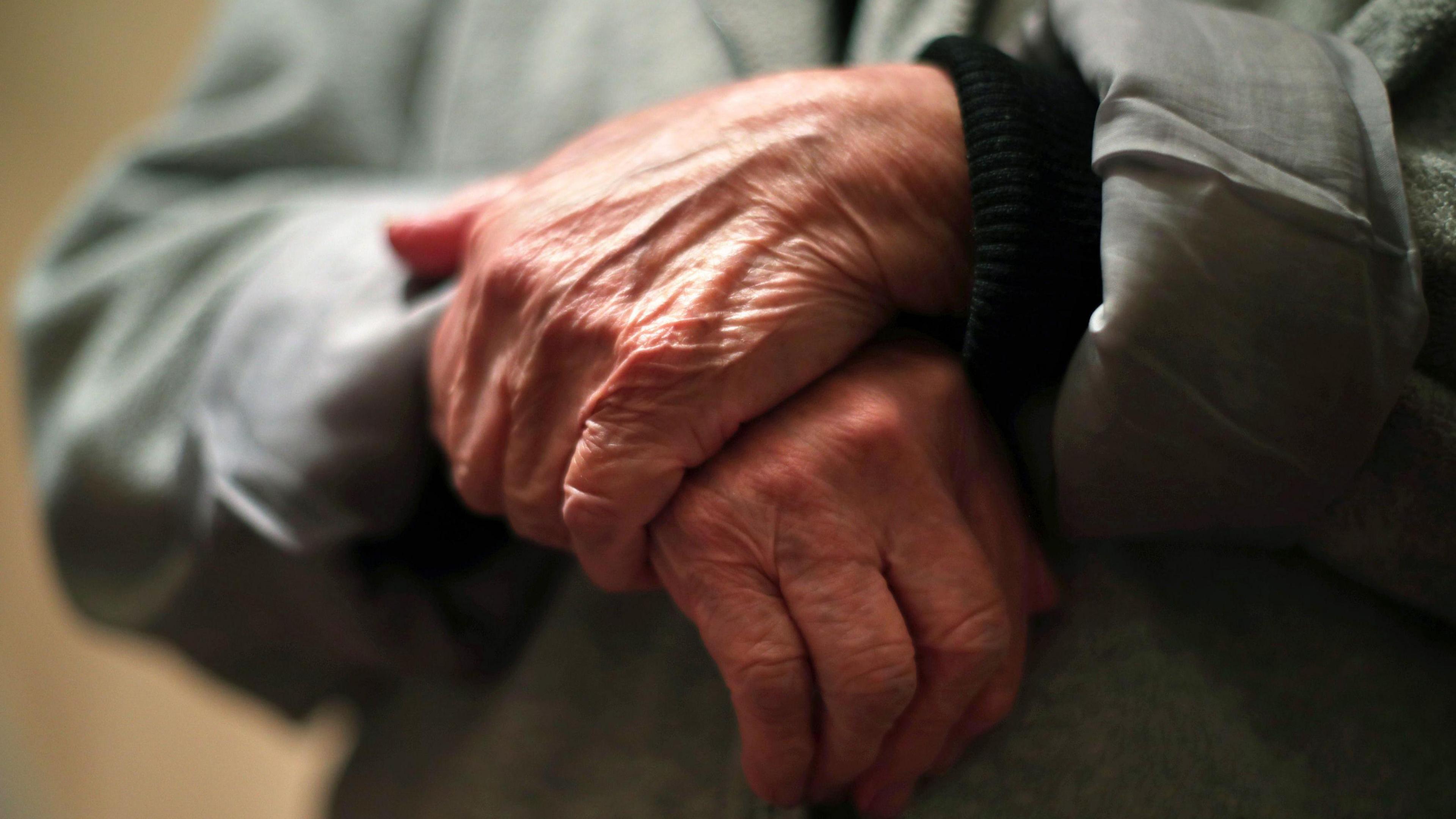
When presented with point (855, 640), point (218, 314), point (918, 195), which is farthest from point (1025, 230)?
point (218, 314)

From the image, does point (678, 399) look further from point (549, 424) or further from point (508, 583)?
point (508, 583)

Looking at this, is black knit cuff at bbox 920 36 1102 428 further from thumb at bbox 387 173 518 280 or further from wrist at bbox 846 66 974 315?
thumb at bbox 387 173 518 280

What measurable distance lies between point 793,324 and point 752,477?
0.06 metres

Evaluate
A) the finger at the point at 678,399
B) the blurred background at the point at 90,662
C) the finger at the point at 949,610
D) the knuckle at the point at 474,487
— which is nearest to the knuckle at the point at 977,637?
the finger at the point at 949,610

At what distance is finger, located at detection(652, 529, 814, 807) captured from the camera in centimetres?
31

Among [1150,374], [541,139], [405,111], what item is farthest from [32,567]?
[1150,374]

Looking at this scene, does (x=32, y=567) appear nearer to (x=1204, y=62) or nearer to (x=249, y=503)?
(x=249, y=503)

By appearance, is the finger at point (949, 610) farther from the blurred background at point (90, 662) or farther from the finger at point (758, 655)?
the blurred background at point (90, 662)

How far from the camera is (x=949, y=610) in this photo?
312 millimetres

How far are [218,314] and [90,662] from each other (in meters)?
1.23

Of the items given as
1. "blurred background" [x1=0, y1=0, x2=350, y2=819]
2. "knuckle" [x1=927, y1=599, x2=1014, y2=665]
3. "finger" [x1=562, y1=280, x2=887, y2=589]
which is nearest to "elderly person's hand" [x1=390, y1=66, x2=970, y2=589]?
"finger" [x1=562, y1=280, x2=887, y2=589]

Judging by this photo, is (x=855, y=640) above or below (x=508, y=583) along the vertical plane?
above

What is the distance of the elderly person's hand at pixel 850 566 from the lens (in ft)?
1.02

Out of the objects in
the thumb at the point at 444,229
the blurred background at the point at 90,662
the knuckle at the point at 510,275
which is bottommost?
the blurred background at the point at 90,662
